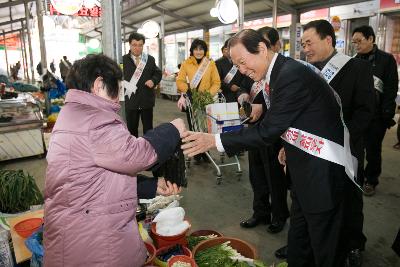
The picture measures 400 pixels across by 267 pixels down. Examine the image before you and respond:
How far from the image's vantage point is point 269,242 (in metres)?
3.59

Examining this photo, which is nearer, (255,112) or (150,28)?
(255,112)

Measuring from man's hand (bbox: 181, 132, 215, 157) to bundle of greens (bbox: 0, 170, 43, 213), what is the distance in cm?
234

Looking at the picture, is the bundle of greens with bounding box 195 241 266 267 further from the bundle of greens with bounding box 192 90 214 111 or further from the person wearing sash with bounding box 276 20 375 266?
the bundle of greens with bounding box 192 90 214 111

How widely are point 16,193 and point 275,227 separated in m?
2.85

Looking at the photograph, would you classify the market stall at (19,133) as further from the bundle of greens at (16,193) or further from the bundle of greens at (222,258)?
the bundle of greens at (222,258)

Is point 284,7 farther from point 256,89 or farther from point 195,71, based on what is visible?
point 256,89

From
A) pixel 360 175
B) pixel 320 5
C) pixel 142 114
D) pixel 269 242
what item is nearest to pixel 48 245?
pixel 269 242

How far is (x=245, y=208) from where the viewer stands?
14.6 ft

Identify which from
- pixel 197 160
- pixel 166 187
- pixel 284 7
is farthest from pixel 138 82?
pixel 284 7

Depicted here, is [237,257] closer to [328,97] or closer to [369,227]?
[328,97]

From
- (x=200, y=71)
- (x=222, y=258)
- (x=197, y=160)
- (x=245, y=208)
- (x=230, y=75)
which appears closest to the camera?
(x=222, y=258)

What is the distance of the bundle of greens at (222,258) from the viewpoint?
2645mm

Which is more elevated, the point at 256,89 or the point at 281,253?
the point at 256,89

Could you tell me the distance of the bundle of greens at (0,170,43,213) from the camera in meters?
3.56
